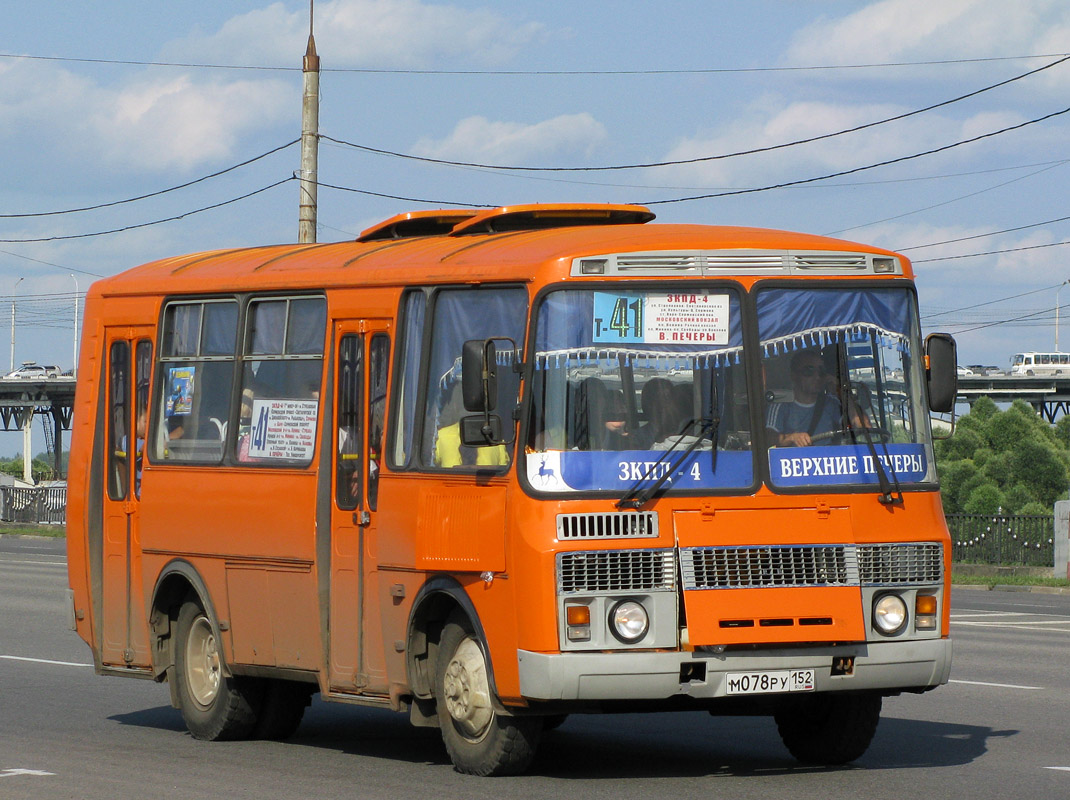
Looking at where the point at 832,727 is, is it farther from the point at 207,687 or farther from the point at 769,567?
the point at 207,687

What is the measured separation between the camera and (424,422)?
10.1 m

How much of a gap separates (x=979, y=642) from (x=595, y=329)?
11.1 m

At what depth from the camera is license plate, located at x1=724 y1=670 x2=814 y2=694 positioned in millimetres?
9070

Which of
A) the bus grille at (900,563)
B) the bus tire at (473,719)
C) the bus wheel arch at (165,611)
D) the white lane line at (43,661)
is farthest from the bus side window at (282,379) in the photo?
the white lane line at (43,661)

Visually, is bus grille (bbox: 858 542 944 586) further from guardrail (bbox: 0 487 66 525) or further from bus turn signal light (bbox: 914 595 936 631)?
guardrail (bbox: 0 487 66 525)

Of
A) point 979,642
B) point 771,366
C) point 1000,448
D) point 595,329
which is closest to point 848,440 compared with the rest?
point 771,366

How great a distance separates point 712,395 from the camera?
9414 mm

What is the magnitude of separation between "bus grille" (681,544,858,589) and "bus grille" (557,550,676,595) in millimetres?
110

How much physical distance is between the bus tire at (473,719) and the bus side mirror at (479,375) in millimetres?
1324

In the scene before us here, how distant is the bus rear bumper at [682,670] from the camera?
8906 millimetres

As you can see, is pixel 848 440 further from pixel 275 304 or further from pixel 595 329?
pixel 275 304

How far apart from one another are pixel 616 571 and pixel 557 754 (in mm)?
2043

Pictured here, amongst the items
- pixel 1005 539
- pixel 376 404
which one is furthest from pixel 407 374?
pixel 1005 539

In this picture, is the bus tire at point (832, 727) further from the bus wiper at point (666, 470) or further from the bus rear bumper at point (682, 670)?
the bus wiper at point (666, 470)
